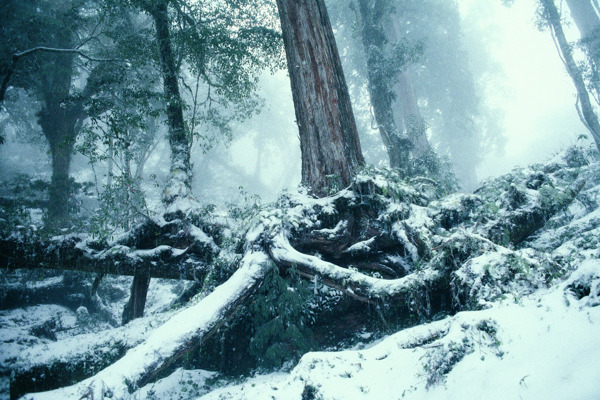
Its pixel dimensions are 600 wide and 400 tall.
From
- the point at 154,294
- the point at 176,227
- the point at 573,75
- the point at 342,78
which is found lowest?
the point at 154,294

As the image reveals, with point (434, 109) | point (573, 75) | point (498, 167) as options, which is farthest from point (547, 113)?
point (573, 75)

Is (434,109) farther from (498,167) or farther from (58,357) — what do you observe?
(58,357)

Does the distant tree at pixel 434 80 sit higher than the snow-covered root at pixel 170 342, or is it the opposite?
the distant tree at pixel 434 80

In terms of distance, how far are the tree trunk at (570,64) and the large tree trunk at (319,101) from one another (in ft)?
32.4

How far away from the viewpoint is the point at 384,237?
465cm

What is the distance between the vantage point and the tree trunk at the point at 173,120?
680 cm

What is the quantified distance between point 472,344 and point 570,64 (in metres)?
13.8

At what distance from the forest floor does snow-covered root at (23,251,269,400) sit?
0.18 meters

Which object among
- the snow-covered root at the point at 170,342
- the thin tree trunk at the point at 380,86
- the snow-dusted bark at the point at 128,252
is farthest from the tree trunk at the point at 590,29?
the snow-dusted bark at the point at 128,252

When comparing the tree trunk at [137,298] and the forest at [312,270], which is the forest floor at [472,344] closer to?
the forest at [312,270]

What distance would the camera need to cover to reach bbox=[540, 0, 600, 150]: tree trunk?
33.9 ft

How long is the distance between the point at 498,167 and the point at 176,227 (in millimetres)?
47950

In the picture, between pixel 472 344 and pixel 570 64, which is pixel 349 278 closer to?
pixel 472 344

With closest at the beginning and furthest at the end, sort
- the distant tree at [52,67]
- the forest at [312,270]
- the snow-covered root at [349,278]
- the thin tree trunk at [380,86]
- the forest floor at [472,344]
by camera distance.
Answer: the forest floor at [472,344]
the forest at [312,270]
the snow-covered root at [349,278]
the distant tree at [52,67]
the thin tree trunk at [380,86]
